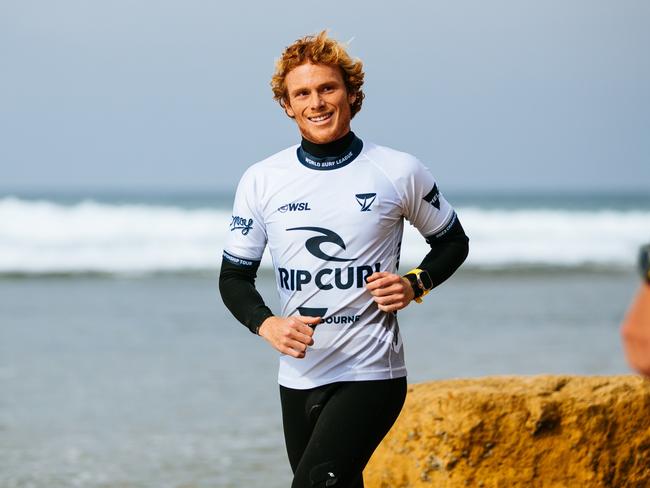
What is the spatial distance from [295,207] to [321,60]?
466mm

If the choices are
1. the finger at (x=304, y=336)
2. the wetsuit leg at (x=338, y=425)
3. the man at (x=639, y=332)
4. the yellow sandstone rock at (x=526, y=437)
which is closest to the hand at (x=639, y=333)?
the man at (x=639, y=332)

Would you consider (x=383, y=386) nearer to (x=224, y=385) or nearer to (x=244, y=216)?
(x=244, y=216)

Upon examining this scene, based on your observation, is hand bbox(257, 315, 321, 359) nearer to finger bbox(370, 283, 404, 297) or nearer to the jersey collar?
finger bbox(370, 283, 404, 297)

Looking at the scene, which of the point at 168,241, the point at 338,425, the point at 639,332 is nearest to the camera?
the point at 639,332

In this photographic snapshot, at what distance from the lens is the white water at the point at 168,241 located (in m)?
21.3

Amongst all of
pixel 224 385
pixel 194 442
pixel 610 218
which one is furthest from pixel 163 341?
pixel 610 218

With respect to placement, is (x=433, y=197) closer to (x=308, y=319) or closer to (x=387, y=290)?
(x=387, y=290)

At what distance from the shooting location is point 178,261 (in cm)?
2144

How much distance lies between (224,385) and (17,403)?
5.24 ft

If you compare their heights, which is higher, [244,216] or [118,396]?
[244,216]

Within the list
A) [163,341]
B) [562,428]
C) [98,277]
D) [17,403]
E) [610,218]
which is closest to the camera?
[562,428]

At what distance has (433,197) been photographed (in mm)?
3262

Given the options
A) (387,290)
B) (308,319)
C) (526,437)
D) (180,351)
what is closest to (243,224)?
(308,319)

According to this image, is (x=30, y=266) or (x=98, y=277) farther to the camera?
(x=30, y=266)
